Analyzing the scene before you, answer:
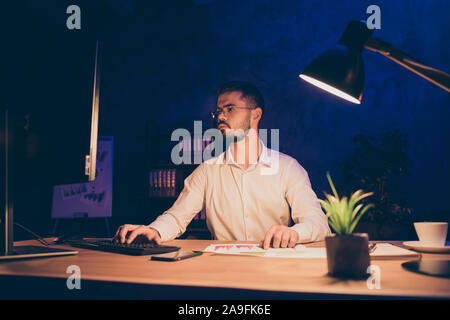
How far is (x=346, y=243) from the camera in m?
0.65

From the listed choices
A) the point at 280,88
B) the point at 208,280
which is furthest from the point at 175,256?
the point at 280,88

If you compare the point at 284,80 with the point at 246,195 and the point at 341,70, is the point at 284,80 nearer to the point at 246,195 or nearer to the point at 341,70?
the point at 246,195

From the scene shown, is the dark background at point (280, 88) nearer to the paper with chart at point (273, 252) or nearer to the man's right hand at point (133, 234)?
the paper with chart at point (273, 252)

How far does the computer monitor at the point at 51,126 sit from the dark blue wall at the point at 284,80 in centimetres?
291

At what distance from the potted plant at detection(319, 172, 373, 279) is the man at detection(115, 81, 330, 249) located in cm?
102

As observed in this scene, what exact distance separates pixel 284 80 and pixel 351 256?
11.2 ft

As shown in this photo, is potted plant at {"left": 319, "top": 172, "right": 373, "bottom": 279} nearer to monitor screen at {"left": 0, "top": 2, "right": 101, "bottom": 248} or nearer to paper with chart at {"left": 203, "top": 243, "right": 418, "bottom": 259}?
paper with chart at {"left": 203, "top": 243, "right": 418, "bottom": 259}

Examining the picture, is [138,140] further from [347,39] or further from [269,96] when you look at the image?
[347,39]

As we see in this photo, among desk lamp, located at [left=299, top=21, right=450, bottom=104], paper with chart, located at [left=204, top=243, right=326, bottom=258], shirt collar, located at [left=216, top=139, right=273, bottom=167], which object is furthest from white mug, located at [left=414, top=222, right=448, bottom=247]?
shirt collar, located at [left=216, top=139, right=273, bottom=167]

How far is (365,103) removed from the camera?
3559mm

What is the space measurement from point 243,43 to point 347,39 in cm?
340

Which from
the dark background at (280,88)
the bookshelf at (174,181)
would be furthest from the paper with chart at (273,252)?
the bookshelf at (174,181)

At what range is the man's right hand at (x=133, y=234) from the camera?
4.03 ft
